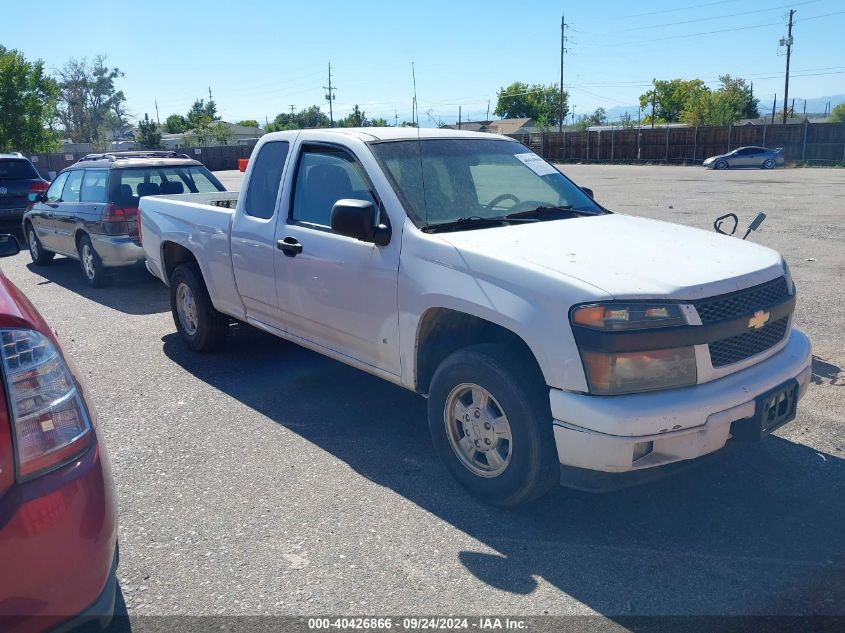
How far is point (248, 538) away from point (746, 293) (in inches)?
104

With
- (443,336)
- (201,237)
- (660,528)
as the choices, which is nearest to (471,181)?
(443,336)

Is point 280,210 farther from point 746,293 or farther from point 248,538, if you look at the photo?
point 746,293

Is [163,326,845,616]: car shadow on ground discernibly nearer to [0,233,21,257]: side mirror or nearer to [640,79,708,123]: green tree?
[0,233,21,257]: side mirror

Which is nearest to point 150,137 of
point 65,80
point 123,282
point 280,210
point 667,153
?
point 65,80

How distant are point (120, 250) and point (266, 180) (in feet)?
16.0

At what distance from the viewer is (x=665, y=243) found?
4.10 metres

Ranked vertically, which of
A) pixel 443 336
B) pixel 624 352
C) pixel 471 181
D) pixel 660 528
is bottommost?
pixel 660 528

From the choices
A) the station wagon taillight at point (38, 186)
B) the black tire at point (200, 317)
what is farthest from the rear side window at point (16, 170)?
the black tire at point (200, 317)

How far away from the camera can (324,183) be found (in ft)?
16.3

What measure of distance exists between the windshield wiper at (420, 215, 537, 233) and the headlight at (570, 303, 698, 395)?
1.17m

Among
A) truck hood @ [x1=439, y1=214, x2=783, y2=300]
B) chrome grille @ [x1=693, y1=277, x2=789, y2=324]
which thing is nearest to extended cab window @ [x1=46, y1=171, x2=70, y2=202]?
truck hood @ [x1=439, y1=214, x2=783, y2=300]

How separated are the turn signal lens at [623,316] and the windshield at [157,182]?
7.34m

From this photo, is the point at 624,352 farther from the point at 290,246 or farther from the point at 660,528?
the point at 290,246

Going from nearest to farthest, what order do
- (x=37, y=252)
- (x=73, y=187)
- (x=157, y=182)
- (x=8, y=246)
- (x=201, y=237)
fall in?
(x=8, y=246)
(x=201, y=237)
(x=157, y=182)
(x=73, y=187)
(x=37, y=252)
